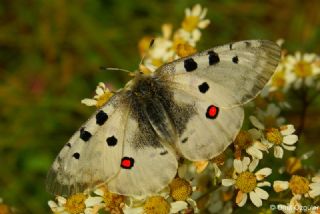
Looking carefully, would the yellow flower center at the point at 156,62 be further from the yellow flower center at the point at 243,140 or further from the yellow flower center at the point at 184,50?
the yellow flower center at the point at 243,140

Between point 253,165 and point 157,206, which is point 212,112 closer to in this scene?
point 253,165

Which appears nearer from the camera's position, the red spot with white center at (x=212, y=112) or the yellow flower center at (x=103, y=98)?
the red spot with white center at (x=212, y=112)

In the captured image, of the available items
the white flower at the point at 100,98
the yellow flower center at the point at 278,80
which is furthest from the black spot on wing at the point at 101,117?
the yellow flower center at the point at 278,80

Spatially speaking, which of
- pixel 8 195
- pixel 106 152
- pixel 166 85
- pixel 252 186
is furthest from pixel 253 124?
pixel 8 195

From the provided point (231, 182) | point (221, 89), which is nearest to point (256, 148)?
point (231, 182)

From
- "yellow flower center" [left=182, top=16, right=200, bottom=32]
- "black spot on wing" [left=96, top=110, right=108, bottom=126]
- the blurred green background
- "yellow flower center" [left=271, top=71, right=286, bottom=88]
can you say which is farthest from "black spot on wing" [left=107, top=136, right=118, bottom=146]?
the blurred green background

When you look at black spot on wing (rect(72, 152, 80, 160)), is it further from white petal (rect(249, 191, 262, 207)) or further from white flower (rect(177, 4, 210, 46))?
white flower (rect(177, 4, 210, 46))
